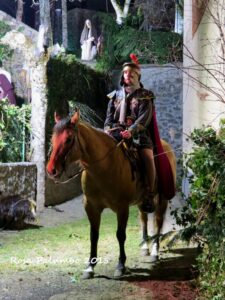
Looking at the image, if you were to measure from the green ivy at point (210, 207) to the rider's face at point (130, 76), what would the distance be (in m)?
1.65

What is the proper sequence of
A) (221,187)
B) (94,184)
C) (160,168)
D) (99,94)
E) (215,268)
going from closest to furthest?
1. (221,187)
2. (215,268)
3. (94,184)
4. (160,168)
5. (99,94)

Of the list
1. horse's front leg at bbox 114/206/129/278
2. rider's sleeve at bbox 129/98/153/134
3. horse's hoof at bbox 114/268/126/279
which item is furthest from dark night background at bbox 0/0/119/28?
horse's hoof at bbox 114/268/126/279

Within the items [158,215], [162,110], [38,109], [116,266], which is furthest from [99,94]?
[116,266]

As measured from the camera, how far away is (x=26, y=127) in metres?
10.4

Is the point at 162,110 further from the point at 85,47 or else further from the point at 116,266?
the point at 116,266

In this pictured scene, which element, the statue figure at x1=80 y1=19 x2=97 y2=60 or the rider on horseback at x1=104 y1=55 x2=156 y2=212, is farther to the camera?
the statue figure at x1=80 y1=19 x2=97 y2=60

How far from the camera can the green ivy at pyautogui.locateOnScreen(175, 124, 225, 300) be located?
3.43 metres

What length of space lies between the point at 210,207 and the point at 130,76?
7.31ft

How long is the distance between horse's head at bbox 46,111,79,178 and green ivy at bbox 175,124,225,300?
1214 millimetres

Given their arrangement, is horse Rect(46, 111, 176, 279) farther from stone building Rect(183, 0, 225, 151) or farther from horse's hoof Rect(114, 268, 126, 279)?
stone building Rect(183, 0, 225, 151)

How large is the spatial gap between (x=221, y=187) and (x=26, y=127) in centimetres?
760

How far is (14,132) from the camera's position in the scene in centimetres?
1019

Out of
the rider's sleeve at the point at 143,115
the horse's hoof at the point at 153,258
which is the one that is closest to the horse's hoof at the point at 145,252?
the horse's hoof at the point at 153,258

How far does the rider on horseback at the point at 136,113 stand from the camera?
5234 millimetres
